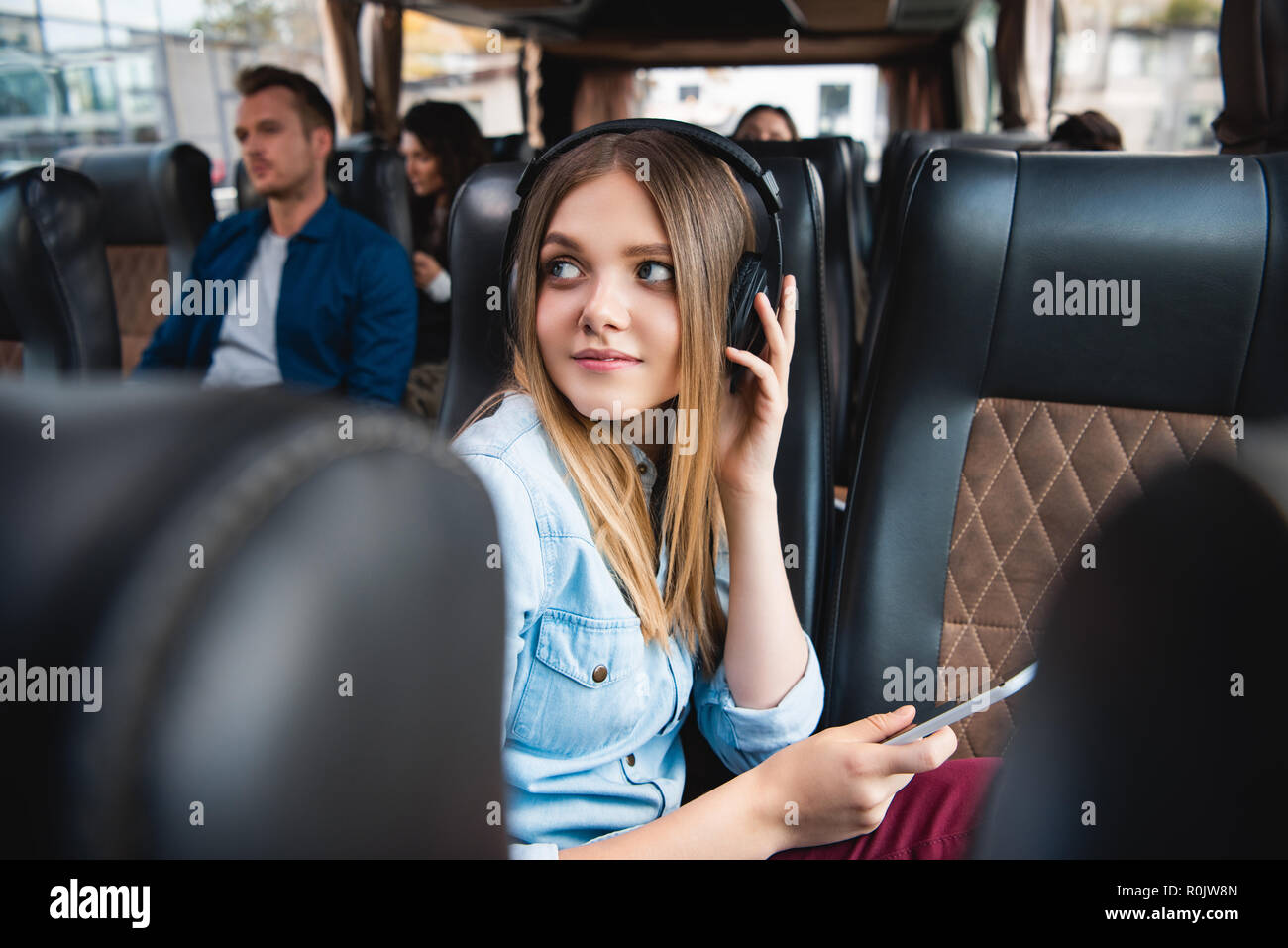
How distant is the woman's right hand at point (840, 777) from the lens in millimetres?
775

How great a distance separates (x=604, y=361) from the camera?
817 mm

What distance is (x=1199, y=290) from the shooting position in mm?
999

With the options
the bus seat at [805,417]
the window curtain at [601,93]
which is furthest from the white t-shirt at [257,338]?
the window curtain at [601,93]

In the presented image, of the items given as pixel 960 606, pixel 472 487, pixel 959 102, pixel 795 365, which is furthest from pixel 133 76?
pixel 959 102

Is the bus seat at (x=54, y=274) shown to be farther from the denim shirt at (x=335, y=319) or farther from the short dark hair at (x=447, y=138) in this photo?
the short dark hair at (x=447, y=138)

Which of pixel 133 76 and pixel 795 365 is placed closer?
pixel 795 365

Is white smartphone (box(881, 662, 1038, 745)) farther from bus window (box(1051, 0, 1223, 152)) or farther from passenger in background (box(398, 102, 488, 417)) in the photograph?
bus window (box(1051, 0, 1223, 152))

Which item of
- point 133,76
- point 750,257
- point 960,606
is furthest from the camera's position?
point 133,76

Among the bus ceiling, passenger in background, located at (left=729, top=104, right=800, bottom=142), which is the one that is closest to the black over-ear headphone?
passenger in background, located at (left=729, top=104, right=800, bottom=142)

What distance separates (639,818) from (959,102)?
7388 mm

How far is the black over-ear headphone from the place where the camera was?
85 centimetres

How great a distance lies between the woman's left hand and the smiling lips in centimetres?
10
